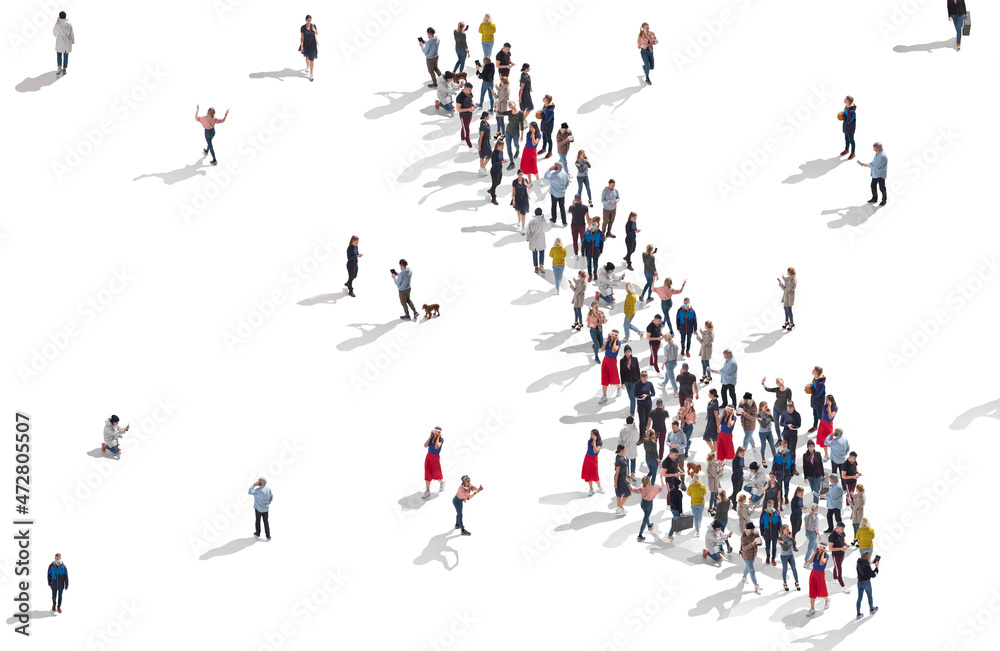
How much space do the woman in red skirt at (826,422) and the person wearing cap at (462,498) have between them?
7.52 metres

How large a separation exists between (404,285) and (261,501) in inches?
286

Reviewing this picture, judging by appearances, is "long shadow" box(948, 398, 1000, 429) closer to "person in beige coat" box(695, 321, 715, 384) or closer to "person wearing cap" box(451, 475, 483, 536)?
"person in beige coat" box(695, 321, 715, 384)

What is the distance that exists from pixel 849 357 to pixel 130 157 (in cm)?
1814

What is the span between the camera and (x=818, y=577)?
36.9 meters

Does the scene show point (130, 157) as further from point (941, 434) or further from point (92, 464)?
point (941, 434)

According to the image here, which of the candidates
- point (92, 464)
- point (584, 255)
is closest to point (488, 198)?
point (584, 255)

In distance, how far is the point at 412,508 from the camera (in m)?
39.6

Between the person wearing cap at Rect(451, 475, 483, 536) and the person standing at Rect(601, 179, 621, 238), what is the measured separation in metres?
9.61

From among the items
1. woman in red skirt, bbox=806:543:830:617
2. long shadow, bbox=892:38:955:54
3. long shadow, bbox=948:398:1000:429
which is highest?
long shadow, bbox=892:38:955:54

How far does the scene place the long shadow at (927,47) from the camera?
51.3m

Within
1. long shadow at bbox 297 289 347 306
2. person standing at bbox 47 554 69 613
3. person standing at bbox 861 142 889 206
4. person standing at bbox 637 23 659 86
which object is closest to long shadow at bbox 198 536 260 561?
person standing at bbox 47 554 69 613

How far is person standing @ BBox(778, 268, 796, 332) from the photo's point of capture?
1719 inches

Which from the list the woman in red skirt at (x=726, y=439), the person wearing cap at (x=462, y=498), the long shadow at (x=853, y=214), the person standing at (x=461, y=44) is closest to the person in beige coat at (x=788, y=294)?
the long shadow at (x=853, y=214)

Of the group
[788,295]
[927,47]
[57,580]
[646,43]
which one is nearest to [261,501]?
[57,580]
